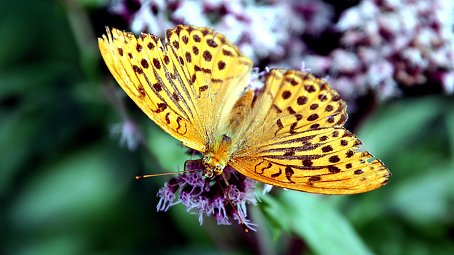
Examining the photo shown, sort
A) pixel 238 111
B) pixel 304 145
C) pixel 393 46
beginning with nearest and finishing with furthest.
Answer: pixel 304 145 < pixel 238 111 < pixel 393 46

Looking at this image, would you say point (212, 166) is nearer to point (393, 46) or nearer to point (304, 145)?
point (304, 145)

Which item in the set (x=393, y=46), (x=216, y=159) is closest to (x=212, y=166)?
(x=216, y=159)

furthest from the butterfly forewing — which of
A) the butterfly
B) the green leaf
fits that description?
the green leaf

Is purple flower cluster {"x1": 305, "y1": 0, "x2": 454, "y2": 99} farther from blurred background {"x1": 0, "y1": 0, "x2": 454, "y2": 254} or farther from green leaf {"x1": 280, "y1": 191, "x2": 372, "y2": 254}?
green leaf {"x1": 280, "y1": 191, "x2": 372, "y2": 254}

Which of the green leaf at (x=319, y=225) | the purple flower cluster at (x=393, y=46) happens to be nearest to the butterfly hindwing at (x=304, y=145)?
the green leaf at (x=319, y=225)

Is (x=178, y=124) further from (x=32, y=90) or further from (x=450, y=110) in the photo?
(x=450, y=110)

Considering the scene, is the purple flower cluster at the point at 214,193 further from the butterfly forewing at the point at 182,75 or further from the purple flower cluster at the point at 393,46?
the purple flower cluster at the point at 393,46

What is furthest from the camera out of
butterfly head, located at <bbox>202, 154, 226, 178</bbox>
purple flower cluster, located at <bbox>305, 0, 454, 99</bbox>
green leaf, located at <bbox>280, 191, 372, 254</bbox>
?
purple flower cluster, located at <bbox>305, 0, 454, 99</bbox>
